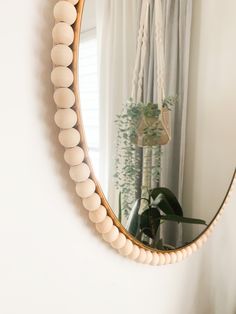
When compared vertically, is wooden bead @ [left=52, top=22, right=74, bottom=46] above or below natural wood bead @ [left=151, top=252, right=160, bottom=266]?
above

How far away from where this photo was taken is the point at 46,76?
46 cm

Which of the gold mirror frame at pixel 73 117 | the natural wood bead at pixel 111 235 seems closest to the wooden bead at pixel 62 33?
the gold mirror frame at pixel 73 117

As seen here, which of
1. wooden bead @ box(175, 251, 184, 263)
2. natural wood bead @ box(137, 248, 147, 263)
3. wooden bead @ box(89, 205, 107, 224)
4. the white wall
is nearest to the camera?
the white wall

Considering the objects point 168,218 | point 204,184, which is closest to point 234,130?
point 204,184

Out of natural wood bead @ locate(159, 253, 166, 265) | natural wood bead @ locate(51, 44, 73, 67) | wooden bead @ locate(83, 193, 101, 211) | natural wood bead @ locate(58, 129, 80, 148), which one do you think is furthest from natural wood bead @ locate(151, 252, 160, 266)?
natural wood bead @ locate(51, 44, 73, 67)

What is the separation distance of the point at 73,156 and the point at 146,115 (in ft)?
0.67

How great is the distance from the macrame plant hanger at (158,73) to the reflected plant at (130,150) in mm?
10

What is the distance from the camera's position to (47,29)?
1.48 feet

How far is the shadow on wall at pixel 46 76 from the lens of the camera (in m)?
0.44

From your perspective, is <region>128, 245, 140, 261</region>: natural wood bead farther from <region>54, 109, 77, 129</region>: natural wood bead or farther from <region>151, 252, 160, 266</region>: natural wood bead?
<region>54, 109, 77, 129</region>: natural wood bead

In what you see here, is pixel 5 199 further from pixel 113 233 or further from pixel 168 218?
pixel 168 218

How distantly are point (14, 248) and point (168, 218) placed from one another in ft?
1.34

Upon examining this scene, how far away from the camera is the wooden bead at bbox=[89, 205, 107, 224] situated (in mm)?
523

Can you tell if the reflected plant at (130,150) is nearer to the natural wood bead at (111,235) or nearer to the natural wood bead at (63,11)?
the natural wood bead at (111,235)
